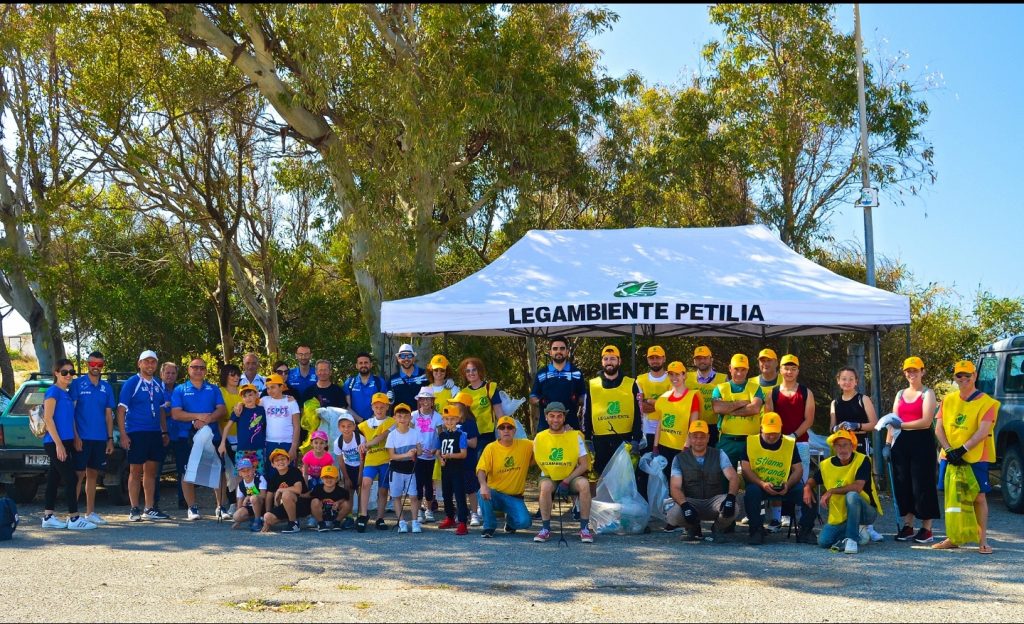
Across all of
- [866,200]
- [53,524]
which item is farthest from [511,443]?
[866,200]

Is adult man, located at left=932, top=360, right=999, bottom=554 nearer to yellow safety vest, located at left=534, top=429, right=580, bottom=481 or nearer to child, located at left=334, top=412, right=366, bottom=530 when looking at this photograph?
yellow safety vest, located at left=534, top=429, right=580, bottom=481

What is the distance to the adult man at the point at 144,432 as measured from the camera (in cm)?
1072

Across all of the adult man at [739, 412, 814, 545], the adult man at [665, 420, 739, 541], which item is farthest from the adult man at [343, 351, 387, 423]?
the adult man at [739, 412, 814, 545]

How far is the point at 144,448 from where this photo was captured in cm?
1074

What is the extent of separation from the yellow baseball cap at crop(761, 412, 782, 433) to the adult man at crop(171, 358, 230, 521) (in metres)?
5.59

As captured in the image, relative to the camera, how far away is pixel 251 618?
6.08 m

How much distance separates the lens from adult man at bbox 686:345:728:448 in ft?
33.6

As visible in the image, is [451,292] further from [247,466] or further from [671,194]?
[671,194]

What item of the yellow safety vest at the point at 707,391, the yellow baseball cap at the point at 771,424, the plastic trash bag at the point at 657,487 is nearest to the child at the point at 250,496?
the plastic trash bag at the point at 657,487

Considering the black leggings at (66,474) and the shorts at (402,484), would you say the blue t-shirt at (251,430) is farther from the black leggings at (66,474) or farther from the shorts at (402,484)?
the black leggings at (66,474)

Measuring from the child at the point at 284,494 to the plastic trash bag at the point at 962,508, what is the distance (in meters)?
5.78

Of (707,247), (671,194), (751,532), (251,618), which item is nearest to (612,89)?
(671,194)

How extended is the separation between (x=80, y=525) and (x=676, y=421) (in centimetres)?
583

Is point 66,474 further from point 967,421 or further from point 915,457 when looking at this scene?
point 967,421
